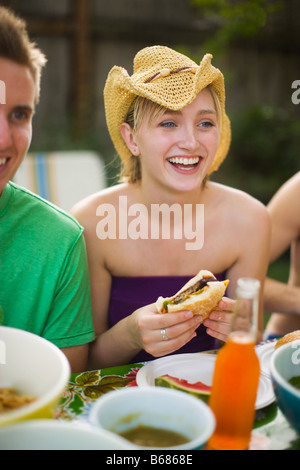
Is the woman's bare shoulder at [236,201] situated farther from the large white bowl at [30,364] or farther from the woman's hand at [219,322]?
the large white bowl at [30,364]

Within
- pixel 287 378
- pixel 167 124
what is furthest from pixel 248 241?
pixel 287 378

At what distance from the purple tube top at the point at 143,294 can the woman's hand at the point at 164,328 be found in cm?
49

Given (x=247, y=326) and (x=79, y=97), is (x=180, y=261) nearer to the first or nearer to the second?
(x=247, y=326)

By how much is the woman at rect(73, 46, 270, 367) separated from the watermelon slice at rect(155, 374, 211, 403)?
407mm

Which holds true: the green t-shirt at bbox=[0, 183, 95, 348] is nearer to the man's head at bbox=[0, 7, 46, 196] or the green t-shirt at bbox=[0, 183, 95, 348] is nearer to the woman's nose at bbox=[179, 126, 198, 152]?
the man's head at bbox=[0, 7, 46, 196]

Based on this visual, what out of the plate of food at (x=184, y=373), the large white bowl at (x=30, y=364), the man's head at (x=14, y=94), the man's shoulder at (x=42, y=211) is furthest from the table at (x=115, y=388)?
the man's head at (x=14, y=94)

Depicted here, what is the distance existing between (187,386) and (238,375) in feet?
0.94

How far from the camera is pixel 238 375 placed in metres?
0.99

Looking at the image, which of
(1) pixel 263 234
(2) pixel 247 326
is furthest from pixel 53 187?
(2) pixel 247 326

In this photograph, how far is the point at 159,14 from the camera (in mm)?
6211

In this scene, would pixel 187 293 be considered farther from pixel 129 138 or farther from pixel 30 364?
pixel 129 138

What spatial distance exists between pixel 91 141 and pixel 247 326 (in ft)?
16.7

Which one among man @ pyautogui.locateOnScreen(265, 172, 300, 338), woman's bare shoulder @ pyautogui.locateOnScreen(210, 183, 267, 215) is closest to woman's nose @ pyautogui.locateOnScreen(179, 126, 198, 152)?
woman's bare shoulder @ pyautogui.locateOnScreen(210, 183, 267, 215)

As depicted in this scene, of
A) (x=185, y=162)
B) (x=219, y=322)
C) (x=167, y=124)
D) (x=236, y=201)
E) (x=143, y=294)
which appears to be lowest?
(x=143, y=294)
